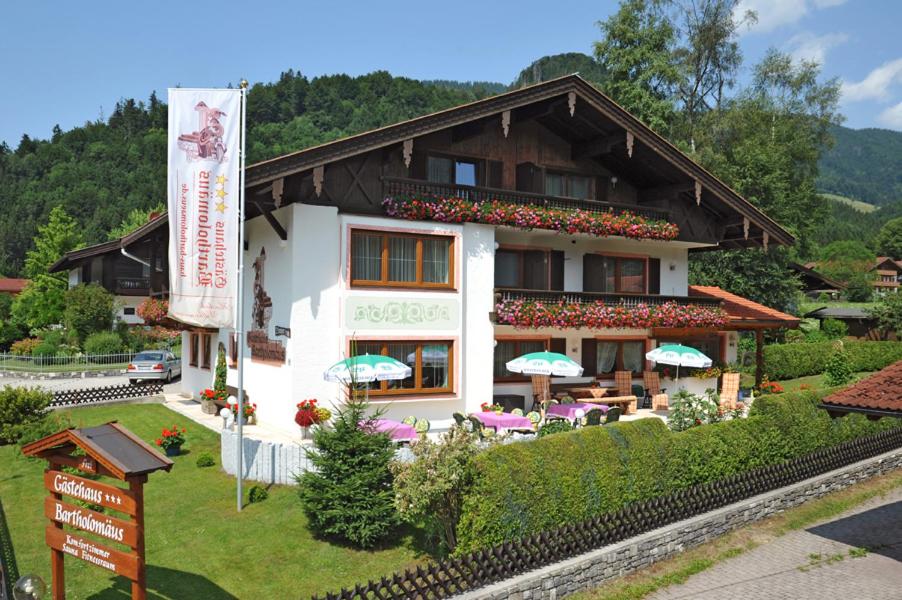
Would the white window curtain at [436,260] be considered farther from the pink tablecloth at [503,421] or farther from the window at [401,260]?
the pink tablecloth at [503,421]

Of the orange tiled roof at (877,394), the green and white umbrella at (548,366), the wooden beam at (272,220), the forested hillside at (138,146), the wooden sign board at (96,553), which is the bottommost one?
the wooden sign board at (96,553)

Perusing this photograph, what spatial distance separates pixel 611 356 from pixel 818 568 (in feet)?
43.3

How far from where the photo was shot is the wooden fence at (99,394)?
24.4 metres

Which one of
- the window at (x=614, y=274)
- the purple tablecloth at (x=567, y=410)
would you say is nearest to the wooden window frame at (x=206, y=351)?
the purple tablecloth at (x=567, y=410)

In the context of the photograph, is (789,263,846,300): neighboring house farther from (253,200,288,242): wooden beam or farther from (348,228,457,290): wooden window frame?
(253,200,288,242): wooden beam

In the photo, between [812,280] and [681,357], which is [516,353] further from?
[812,280]

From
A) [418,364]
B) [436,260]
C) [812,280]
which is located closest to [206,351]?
[418,364]

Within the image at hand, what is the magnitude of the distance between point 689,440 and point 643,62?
109 feet

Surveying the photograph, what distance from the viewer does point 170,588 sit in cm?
969

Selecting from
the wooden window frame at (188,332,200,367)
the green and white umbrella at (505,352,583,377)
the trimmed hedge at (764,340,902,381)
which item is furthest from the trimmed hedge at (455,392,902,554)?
the wooden window frame at (188,332,200,367)

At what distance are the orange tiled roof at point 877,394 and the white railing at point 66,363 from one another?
36620 millimetres

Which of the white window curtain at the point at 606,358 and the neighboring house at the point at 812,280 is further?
the neighboring house at the point at 812,280

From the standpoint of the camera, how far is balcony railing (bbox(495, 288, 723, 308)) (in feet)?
66.1

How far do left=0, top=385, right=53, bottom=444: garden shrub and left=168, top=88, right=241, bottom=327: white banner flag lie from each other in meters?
7.87
